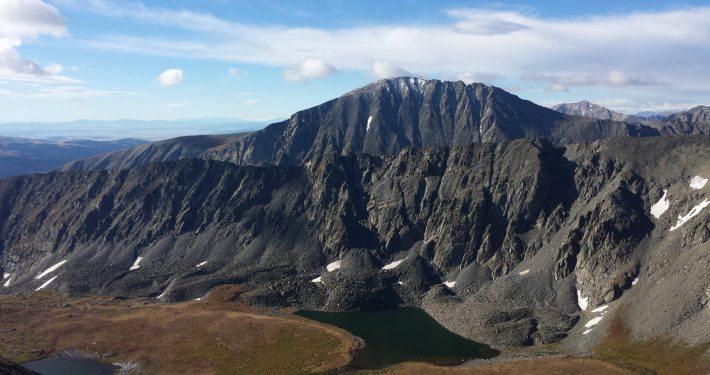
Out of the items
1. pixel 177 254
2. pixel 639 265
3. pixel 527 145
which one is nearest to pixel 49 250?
pixel 177 254

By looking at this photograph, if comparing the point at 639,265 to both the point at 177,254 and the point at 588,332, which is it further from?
the point at 177,254

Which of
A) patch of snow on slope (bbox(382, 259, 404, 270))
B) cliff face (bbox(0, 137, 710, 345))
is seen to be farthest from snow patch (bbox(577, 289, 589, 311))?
patch of snow on slope (bbox(382, 259, 404, 270))

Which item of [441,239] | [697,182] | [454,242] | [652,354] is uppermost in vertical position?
[697,182]

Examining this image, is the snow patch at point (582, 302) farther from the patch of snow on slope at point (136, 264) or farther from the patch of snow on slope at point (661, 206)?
the patch of snow on slope at point (136, 264)

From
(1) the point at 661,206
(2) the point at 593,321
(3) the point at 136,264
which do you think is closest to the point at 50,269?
(3) the point at 136,264

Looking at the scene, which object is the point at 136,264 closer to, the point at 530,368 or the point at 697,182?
the point at 530,368

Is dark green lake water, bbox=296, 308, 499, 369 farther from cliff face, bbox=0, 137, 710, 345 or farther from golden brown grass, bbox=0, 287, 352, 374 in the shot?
golden brown grass, bbox=0, 287, 352, 374

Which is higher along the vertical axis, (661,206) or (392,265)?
(661,206)
